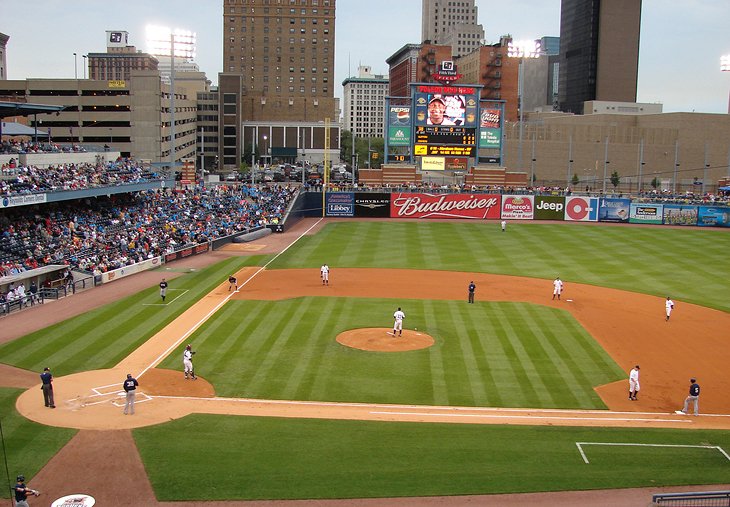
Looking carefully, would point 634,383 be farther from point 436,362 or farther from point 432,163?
A: point 432,163

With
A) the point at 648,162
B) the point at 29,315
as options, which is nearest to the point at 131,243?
the point at 29,315

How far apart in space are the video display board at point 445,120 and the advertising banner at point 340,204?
8.69 metres

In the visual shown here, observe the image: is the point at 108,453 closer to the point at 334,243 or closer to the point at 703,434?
the point at 703,434

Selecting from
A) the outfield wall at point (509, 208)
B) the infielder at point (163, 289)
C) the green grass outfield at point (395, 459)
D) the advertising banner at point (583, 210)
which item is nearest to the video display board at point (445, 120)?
the outfield wall at point (509, 208)

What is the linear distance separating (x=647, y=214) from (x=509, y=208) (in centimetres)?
1485

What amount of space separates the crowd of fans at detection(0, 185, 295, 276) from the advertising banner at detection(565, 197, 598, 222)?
30730 millimetres

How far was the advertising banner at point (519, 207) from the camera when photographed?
245 ft

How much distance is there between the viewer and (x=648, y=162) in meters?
117

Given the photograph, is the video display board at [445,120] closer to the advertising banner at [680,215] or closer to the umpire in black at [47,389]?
the advertising banner at [680,215]

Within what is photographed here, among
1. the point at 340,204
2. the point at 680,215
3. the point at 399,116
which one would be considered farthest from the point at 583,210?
the point at 340,204

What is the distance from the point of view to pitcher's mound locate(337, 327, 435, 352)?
91.1 ft

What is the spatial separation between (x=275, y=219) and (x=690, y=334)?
40.7 metres

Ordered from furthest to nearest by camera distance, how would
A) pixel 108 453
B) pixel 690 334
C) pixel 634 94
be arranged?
pixel 634 94, pixel 690 334, pixel 108 453

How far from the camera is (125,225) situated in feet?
169
